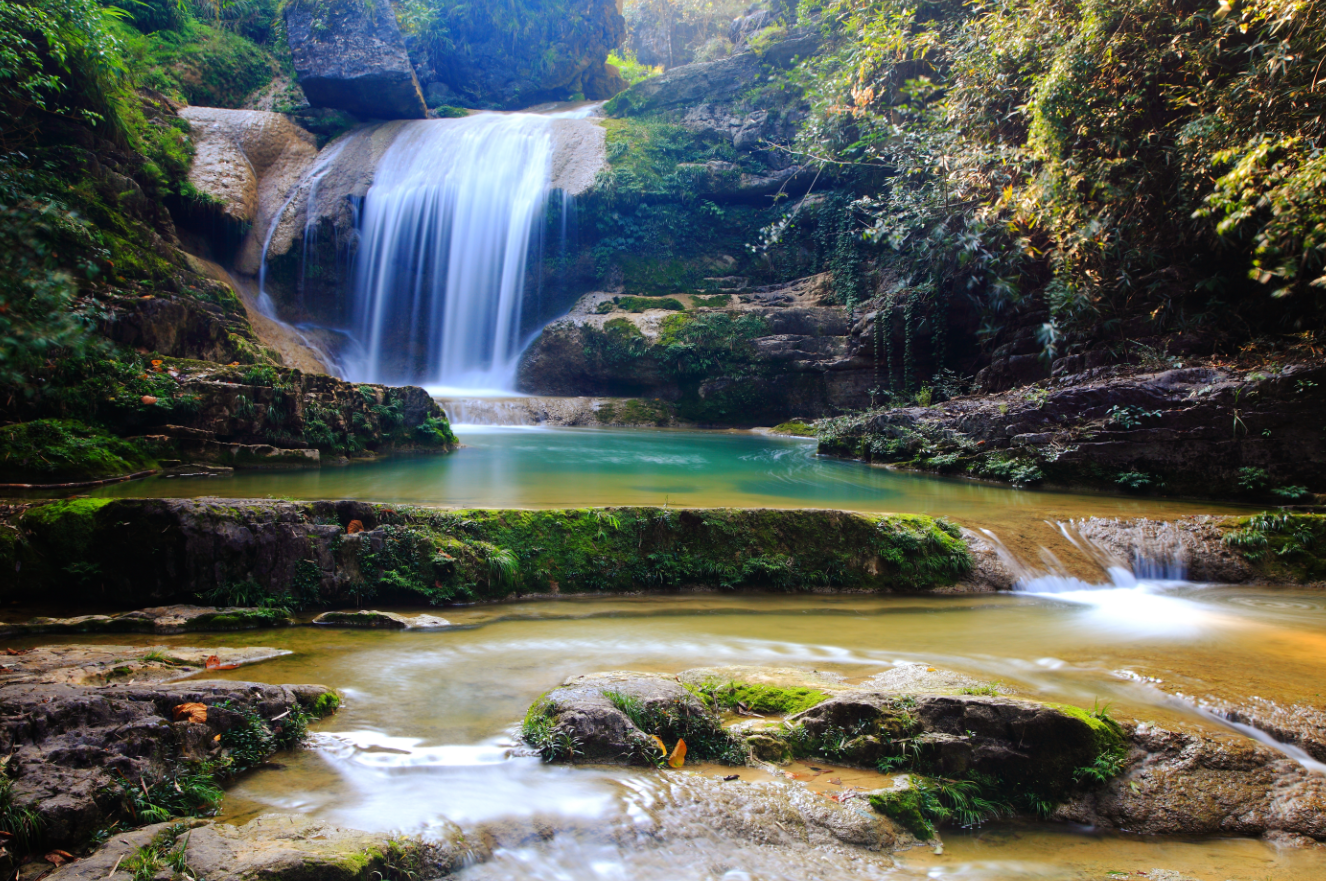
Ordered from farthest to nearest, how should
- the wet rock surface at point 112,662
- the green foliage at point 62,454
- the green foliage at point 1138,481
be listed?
1. the green foliage at point 1138,481
2. the green foliage at point 62,454
3. the wet rock surface at point 112,662

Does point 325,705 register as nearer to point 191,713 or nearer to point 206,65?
point 191,713

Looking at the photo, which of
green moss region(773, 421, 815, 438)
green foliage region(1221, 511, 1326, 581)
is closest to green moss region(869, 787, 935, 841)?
green foliage region(1221, 511, 1326, 581)

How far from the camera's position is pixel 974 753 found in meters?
2.78

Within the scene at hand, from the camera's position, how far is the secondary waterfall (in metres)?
21.8

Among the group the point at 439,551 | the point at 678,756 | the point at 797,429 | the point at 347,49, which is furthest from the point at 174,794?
the point at 347,49

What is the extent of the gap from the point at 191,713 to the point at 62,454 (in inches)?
244

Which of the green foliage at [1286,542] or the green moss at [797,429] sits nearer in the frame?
the green foliage at [1286,542]

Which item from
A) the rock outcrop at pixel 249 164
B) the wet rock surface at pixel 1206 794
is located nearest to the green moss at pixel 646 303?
the rock outcrop at pixel 249 164

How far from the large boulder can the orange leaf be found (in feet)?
88.6

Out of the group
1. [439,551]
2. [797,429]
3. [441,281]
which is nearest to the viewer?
[439,551]

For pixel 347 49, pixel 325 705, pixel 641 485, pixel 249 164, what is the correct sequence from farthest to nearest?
pixel 347 49 → pixel 249 164 → pixel 641 485 → pixel 325 705

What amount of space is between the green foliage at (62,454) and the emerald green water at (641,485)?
0.52 meters

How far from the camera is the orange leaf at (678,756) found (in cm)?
285

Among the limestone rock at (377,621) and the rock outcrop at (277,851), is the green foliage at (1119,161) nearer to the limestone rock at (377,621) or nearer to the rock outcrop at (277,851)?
the limestone rock at (377,621)
